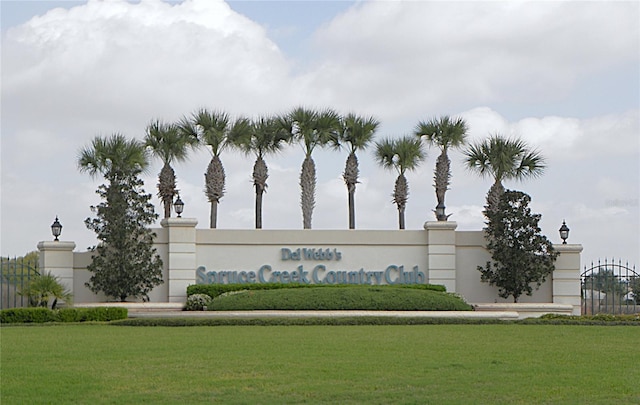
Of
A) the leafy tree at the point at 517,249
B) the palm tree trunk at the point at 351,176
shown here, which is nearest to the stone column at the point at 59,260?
the palm tree trunk at the point at 351,176

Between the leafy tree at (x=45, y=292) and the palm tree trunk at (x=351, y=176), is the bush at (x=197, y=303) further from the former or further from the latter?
the palm tree trunk at (x=351, y=176)

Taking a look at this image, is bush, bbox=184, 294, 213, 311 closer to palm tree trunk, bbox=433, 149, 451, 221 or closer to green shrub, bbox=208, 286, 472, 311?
green shrub, bbox=208, 286, 472, 311

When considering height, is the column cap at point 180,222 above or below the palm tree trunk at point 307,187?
below

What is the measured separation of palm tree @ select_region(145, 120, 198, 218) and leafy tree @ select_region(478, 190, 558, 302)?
38.9ft

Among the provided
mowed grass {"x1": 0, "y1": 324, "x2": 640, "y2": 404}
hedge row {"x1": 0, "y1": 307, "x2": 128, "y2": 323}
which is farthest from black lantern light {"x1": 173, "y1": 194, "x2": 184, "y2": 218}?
mowed grass {"x1": 0, "y1": 324, "x2": 640, "y2": 404}

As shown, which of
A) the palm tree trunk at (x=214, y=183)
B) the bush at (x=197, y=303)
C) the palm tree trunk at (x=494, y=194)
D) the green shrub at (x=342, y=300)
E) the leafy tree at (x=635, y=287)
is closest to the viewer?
the green shrub at (x=342, y=300)

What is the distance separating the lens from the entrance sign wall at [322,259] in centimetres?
3269

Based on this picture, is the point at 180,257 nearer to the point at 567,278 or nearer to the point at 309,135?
the point at 309,135

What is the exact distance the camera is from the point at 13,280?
1278 inches

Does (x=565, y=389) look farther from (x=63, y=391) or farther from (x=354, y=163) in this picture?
(x=354, y=163)

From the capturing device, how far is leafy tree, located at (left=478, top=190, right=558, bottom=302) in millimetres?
32156

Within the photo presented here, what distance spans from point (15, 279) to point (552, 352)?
69.0 ft

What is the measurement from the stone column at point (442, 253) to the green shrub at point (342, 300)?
3.21 m

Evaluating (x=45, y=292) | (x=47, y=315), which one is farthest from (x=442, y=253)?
(x=47, y=315)
